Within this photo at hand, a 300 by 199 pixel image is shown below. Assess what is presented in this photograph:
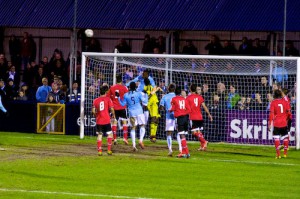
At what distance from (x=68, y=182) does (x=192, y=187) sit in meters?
2.81

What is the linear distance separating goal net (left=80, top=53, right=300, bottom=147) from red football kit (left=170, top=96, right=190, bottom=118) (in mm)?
5319

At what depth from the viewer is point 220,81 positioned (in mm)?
36438

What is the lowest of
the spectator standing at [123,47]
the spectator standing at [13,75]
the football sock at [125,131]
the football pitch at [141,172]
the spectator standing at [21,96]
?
the football pitch at [141,172]

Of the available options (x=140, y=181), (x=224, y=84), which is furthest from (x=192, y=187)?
(x=224, y=84)

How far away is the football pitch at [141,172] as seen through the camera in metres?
21.9

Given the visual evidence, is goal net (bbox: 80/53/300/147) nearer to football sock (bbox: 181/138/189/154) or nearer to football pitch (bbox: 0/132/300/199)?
football pitch (bbox: 0/132/300/199)

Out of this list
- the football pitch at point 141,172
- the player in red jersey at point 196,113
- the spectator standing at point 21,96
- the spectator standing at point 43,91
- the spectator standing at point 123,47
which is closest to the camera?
the football pitch at point 141,172

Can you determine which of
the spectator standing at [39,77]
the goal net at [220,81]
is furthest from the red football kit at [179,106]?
the spectator standing at [39,77]

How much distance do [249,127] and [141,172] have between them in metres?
10.1

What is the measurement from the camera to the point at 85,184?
22969mm

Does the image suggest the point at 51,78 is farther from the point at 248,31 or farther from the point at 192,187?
the point at 192,187

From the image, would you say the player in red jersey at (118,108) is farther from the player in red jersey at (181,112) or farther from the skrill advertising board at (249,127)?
the player in red jersey at (181,112)

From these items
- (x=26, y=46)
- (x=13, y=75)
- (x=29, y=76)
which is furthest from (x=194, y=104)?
(x=26, y=46)

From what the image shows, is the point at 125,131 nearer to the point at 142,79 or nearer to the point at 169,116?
the point at 142,79
